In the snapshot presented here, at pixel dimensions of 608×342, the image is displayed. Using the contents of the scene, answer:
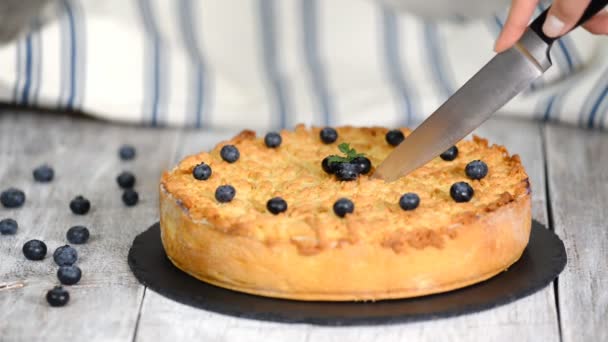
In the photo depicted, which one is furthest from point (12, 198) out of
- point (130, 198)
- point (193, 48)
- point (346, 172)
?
point (193, 48)

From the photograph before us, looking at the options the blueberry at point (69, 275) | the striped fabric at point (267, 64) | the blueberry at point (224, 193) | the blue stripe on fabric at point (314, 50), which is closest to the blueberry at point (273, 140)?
the blueberry at point (224, 193)

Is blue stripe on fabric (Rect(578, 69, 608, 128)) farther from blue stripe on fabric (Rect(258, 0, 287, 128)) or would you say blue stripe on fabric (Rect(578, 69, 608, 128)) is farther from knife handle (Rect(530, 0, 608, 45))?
knife handle (Rect(530, 0, 608, 45))

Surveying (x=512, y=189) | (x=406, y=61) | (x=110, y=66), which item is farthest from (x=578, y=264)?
(x=110, y=66)

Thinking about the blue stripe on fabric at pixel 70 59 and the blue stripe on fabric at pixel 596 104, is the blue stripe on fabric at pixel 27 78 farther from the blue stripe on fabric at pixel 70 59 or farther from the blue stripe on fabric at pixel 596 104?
the blue stripe on fabric at pixel 596 104

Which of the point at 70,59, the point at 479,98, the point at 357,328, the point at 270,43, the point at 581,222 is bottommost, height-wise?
the point at 70,59

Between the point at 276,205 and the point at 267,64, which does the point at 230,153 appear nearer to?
the point at 276,205

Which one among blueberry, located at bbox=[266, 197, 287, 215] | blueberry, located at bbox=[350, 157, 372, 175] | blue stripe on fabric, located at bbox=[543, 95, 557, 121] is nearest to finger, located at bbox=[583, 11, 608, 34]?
blueberry, located at bbox=[350, 157, 372, 175]
